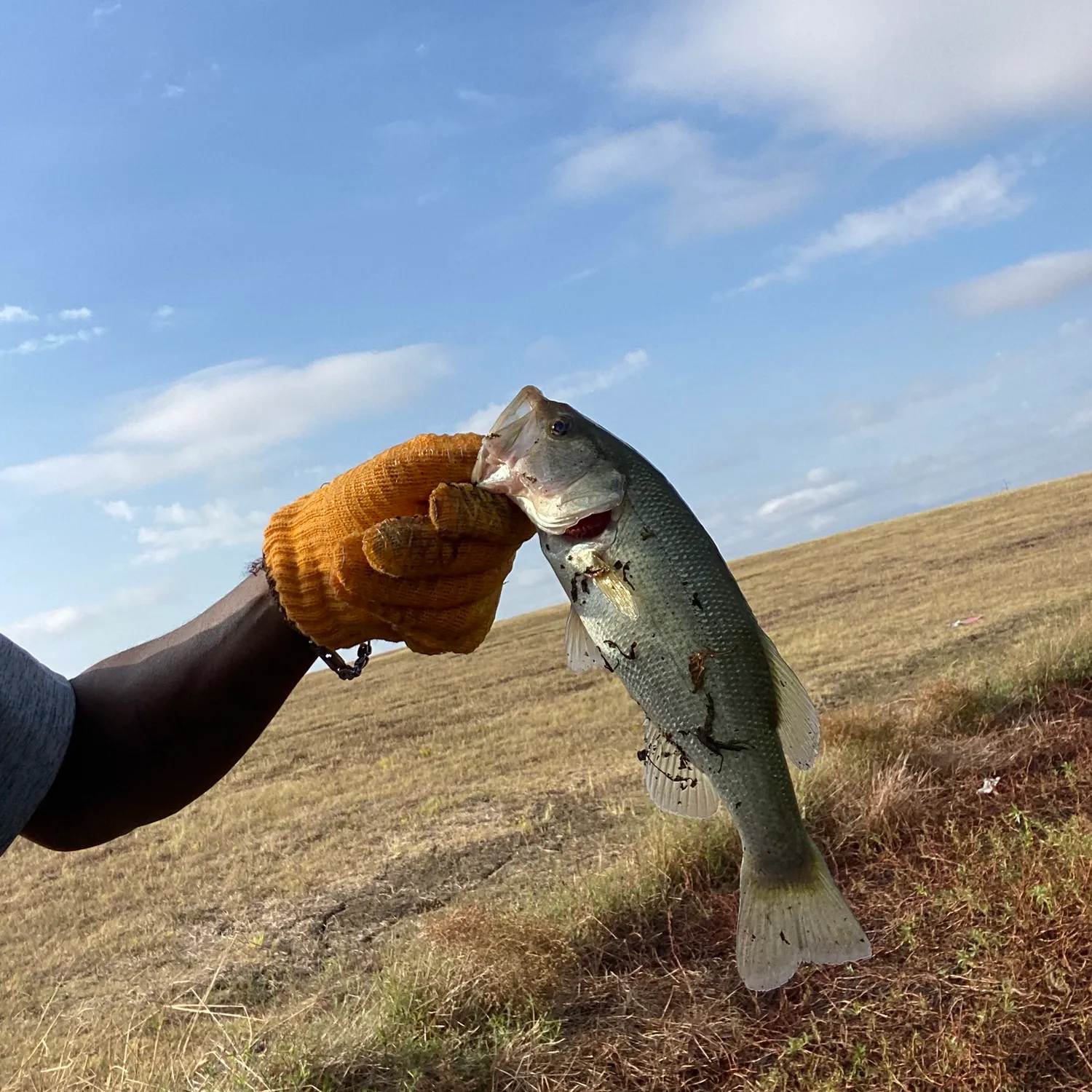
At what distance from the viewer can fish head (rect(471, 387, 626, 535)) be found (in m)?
2.32

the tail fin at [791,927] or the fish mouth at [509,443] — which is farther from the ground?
the fish mouth at [509,443]

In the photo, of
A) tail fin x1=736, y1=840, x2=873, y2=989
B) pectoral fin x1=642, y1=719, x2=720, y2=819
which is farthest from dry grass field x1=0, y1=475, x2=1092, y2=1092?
pectoral fin x1=642, y1=719, x2=720, y2=819

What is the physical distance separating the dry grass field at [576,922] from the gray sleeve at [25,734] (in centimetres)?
196

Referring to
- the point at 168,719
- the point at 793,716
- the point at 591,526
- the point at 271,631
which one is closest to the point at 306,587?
the point at 271,631

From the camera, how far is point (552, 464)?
7.76 ft

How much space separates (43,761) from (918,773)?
5.38 meters

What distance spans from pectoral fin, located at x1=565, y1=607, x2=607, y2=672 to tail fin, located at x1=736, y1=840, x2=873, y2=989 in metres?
0.63

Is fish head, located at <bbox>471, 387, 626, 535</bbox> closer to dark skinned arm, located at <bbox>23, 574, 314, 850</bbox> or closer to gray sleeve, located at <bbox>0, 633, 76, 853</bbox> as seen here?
dark skinned arm, located at <bbox>23, 574, 314, 850</bbox>

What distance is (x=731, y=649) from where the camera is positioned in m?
2.31

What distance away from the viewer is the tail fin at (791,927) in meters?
2.27

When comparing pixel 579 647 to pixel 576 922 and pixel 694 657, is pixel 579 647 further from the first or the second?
pixel 576 922

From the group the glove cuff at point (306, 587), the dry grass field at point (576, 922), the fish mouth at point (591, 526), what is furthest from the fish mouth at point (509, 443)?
the dry grass field at point (576, 922)

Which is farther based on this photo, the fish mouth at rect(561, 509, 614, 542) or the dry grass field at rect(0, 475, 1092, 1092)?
the dry grass field at rect(0, 475, 1092, 1092)

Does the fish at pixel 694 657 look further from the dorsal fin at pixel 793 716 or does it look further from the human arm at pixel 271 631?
the human arm at pixel 271 631
